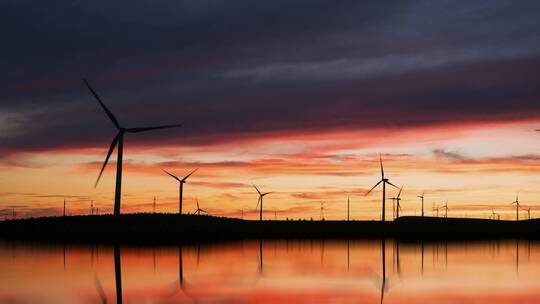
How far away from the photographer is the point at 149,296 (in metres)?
44.3

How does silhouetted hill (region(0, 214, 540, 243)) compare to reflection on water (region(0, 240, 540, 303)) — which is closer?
reflection on water (region(0, 240, 540, 303))

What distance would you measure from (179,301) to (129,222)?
144731 mm

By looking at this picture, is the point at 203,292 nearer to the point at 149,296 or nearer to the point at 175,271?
the point at 149,296

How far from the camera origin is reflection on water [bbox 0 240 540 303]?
1754 inches

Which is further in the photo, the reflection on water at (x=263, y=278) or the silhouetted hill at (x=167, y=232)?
the silhouetted hill at (x=167, y=232)

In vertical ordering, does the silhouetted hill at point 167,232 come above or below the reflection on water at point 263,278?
below

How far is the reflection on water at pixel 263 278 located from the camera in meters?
44.6

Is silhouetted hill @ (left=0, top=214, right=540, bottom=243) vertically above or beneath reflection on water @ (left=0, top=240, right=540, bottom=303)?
beneath

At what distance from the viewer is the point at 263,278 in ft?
186

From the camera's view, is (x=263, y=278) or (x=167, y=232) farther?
(x=167, y=232)

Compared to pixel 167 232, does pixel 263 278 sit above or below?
above

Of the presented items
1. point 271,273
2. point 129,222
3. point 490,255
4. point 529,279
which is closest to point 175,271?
point 271,273

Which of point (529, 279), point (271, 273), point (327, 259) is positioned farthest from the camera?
point (327, 259)

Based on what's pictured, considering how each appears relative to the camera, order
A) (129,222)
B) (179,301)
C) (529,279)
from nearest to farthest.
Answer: (179,301) → (529,279) → (129,222)
